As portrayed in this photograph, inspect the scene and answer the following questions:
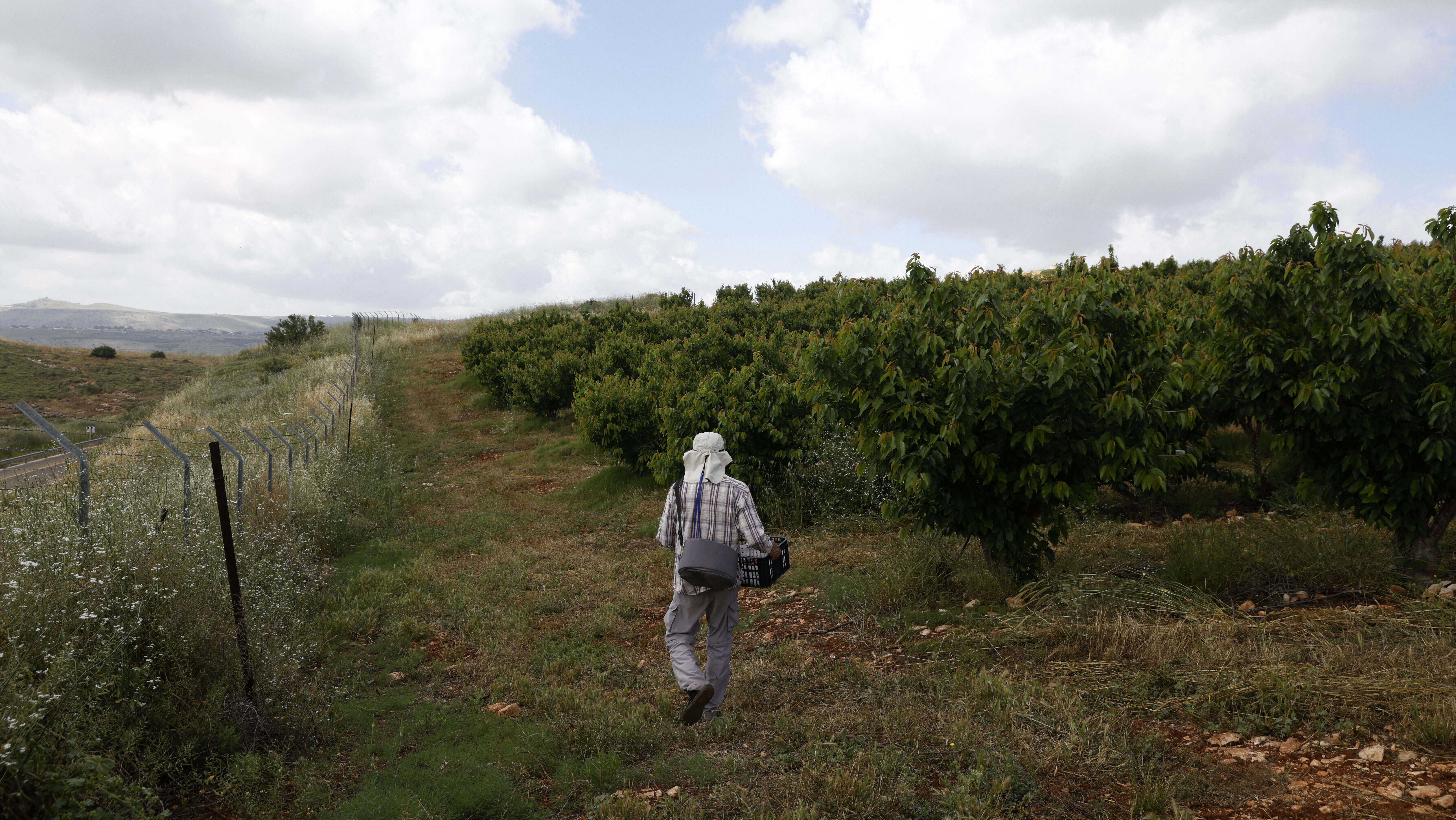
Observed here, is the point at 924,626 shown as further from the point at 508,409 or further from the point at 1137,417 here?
the point at 508,409

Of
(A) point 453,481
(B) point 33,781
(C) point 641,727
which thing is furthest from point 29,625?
(A) point 453,481

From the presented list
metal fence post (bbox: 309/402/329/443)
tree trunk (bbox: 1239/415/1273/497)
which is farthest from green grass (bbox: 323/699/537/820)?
tree trunk (bbox: 1239/415/1273/497)

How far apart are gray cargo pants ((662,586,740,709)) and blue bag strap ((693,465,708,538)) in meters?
0.39

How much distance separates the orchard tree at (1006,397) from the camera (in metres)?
Result: 6.11

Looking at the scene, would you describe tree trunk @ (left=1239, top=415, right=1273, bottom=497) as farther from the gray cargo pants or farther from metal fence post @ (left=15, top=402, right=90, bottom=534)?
metal fence post @ (left=15, top=402, right=90, bottom=534)

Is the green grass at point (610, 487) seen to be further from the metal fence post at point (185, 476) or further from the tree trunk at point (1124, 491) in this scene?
the tree trunk at point (1124, 491)

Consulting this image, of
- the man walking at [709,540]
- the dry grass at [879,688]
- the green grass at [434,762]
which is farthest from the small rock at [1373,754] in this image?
the green grass at [434,762]

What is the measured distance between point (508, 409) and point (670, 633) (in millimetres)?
21095

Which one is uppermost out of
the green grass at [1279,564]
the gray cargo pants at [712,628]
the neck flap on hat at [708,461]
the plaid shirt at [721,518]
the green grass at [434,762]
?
the neck flap on hat at [708,461]

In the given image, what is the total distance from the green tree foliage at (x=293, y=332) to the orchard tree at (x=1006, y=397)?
4274cm

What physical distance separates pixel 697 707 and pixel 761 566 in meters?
0.98

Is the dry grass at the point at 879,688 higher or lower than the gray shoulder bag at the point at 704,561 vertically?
lower

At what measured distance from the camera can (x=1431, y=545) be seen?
21.5 feet

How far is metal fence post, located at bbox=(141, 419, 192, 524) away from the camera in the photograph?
645 cm
